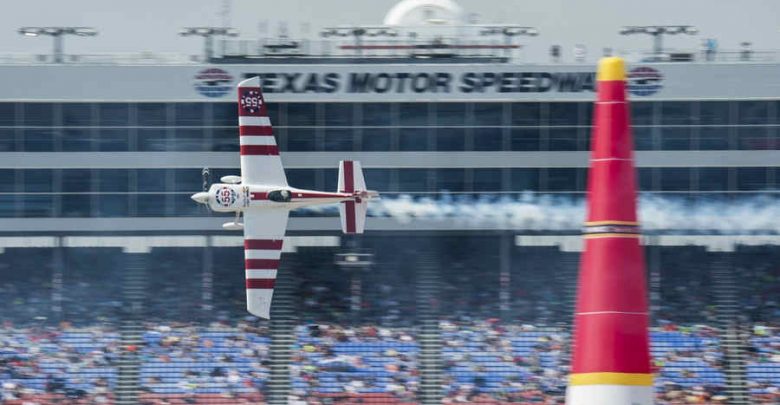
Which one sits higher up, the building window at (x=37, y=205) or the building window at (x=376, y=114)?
the building window at (x=376, y=114)

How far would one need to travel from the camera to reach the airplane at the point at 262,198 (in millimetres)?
33312

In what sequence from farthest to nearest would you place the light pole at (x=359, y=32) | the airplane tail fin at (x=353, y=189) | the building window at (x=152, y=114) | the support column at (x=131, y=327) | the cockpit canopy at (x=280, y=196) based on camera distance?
the light pole at (x=359, y=32), the building window at (x=152, y=114), the cockpit canopy at (x=280, y=196), the airplane tail fin at (x=353, y=189), the support column at (x=131, y=327)

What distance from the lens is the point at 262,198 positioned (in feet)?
111

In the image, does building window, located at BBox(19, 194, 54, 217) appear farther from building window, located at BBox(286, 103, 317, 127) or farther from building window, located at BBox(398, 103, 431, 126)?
building window, located at BBox(398, 103, 431, 126)

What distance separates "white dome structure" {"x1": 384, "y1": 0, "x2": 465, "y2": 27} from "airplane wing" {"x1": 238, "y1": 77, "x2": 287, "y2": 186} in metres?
7.75

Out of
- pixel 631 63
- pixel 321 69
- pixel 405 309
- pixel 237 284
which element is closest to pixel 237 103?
pixel 321 69

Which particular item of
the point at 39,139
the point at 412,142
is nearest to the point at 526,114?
the point at 412,142

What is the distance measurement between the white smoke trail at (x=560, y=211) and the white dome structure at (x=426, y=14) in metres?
5.80

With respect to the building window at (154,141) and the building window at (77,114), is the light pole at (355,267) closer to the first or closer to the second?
the building window at (154,141)

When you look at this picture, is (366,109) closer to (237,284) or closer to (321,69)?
(321,69)

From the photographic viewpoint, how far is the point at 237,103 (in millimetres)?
37938

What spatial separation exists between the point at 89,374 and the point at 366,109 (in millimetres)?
10384

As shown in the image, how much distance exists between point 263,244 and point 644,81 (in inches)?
452

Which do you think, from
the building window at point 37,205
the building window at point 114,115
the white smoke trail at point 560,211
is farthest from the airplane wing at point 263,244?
the building window at point 37,205
